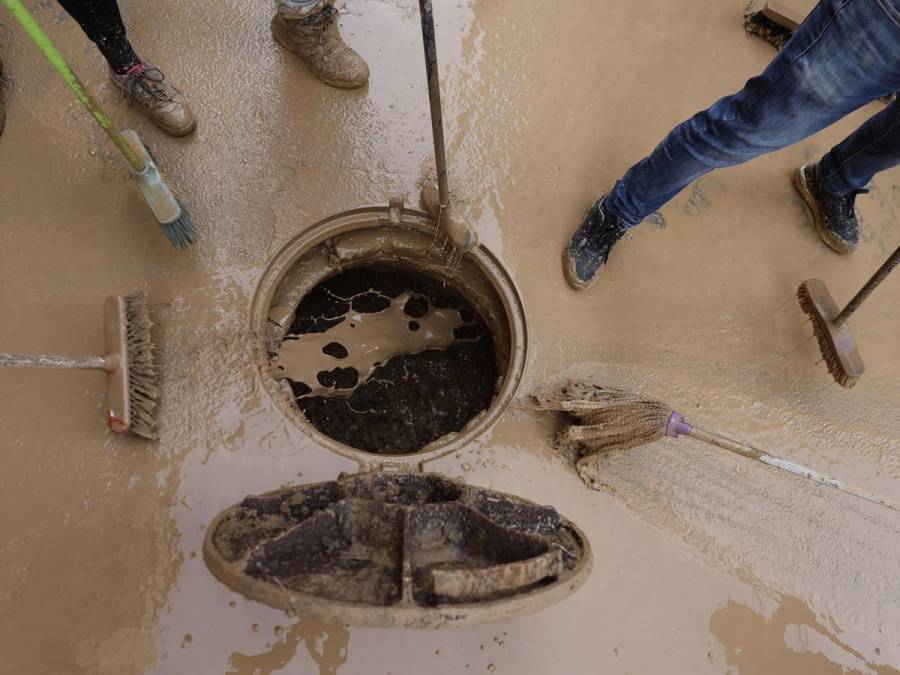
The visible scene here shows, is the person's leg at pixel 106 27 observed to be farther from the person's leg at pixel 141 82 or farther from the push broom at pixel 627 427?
the push broom at pixel 627 427

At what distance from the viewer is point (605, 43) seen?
2666 millimetres

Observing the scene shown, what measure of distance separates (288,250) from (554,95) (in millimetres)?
1295

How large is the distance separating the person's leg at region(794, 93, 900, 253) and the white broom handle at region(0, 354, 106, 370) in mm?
2775

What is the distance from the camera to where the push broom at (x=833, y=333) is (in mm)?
2307

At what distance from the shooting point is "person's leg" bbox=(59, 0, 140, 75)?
1812 mm

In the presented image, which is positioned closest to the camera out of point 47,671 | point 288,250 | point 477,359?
point 47,671

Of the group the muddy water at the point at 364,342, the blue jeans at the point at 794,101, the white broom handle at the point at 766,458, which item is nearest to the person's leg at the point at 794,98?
the blue jeans at the point at 794,101

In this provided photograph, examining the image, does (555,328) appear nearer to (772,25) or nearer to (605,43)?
(605,43)

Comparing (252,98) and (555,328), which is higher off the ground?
(252,98)

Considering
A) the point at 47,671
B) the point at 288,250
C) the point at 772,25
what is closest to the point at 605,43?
the point at 772,25

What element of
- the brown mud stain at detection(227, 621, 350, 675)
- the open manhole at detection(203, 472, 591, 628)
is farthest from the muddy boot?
the brown mud stain at detection(227, 621, 350, 675)

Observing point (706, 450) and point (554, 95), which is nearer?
point (706, 450)

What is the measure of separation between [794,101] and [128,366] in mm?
2038

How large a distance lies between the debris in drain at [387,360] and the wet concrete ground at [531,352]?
517 mm
